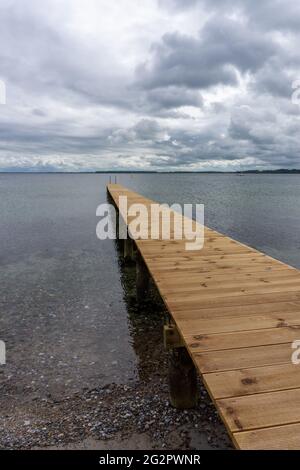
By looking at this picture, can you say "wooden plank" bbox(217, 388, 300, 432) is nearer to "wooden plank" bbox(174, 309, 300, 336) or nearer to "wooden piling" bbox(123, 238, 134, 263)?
"wooden plank" bbox(174, 309, 300, 336)

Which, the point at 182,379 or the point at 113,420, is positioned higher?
the point at 182,379

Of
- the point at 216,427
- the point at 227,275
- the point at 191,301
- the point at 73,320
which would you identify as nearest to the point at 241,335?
the point at 191,301

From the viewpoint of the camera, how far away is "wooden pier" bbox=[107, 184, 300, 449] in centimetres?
244

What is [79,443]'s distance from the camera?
4.29 meters

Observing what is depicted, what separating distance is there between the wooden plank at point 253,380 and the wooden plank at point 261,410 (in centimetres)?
7

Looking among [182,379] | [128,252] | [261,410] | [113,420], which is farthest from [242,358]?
[128,252]

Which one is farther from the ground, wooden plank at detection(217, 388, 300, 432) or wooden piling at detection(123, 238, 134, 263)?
wooden plank at detection(217, 388, 300, 432)

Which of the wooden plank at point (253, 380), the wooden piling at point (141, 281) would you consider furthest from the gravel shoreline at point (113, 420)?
the wooden piling at point (141, 281)

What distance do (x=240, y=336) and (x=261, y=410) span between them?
116cm

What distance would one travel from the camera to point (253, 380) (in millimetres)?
2889

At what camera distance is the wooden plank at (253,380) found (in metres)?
2.75

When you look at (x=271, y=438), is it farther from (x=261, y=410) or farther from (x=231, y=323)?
(x=231, y=323)

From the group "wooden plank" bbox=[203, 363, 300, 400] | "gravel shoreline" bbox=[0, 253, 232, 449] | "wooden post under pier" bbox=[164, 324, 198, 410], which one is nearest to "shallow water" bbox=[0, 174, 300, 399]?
"gravel shoreline" bbox=[0, 253, 232, 449]

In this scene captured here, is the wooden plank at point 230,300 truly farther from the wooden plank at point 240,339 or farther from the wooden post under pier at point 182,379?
the wooden plank at point 240,339
